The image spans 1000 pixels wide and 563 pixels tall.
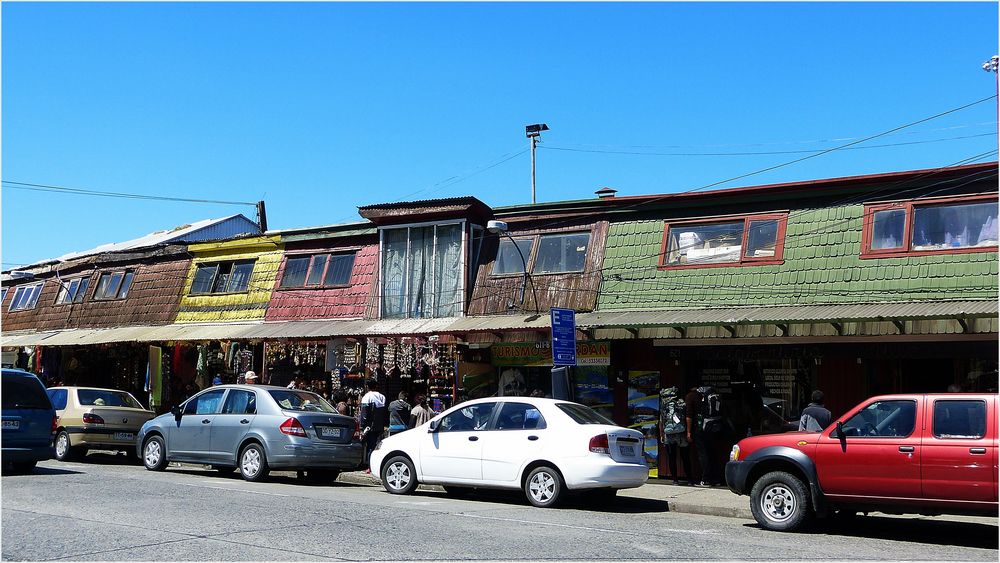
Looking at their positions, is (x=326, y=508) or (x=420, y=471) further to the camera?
(x=420, y=471)

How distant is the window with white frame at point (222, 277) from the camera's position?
2464 cm

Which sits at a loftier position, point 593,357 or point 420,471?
point 593,357

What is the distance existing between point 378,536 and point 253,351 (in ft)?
48.6

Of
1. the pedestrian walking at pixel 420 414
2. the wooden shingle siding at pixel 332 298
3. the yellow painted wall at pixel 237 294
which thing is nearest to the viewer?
the pedestrian walking at pixel 420 414

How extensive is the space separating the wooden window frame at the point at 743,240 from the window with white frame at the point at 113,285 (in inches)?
665

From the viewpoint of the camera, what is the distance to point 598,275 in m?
18.7

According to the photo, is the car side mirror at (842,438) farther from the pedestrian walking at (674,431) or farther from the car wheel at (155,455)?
the car wheel at (155,455)

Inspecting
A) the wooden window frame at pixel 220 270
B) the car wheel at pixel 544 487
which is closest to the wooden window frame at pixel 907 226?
the car wheel at pixel 544 487

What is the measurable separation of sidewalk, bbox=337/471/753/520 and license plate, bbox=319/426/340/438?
48.1 inches

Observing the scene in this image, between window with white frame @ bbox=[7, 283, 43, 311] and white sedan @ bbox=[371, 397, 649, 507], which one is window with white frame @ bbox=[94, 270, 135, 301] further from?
white sedan @ bbox=[371, 397, 649, 507]

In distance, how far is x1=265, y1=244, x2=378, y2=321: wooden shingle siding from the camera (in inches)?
864

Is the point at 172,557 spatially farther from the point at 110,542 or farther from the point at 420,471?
the point at 420,471

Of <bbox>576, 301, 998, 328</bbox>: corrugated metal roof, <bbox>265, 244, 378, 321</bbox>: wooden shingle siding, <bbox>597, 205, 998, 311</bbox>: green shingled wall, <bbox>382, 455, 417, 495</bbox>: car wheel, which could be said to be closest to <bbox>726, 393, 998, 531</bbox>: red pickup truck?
<bbox>576, 301, 998, 328</bbox>: corrugated metal roof

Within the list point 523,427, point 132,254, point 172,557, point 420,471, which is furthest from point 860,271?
point 132,254
